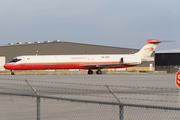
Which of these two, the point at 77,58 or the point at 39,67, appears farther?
the point at 77,58

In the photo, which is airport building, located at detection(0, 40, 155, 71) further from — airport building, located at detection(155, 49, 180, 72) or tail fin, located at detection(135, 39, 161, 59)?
airport building, located at detection(155, 49, 180, 72)

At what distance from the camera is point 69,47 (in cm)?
6172

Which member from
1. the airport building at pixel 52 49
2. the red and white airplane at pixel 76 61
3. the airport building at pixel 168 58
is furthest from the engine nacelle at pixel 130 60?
the airport building at pixel 168 58

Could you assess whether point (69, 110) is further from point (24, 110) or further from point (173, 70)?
point (173, 70)

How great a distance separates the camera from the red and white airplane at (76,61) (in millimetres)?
41344

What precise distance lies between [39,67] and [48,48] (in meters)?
19.0

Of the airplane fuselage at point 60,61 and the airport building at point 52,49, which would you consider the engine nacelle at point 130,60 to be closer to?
the airplane fuselage at point 60,61

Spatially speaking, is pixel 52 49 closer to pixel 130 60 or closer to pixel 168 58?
pixel 130 60

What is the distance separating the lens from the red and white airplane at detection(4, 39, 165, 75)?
41344 millimetres

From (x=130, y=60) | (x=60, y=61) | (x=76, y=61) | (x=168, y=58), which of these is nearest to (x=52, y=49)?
(x=76, y=61)

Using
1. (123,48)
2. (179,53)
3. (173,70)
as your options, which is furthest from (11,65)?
(179,53)

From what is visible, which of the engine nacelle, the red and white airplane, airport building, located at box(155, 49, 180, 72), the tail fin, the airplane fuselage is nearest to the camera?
the airplane fuselage

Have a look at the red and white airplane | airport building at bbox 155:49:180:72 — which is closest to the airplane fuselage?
the red and white airplane

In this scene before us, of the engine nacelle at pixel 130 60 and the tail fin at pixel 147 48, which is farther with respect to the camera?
the tail fin at pixel 147 48
